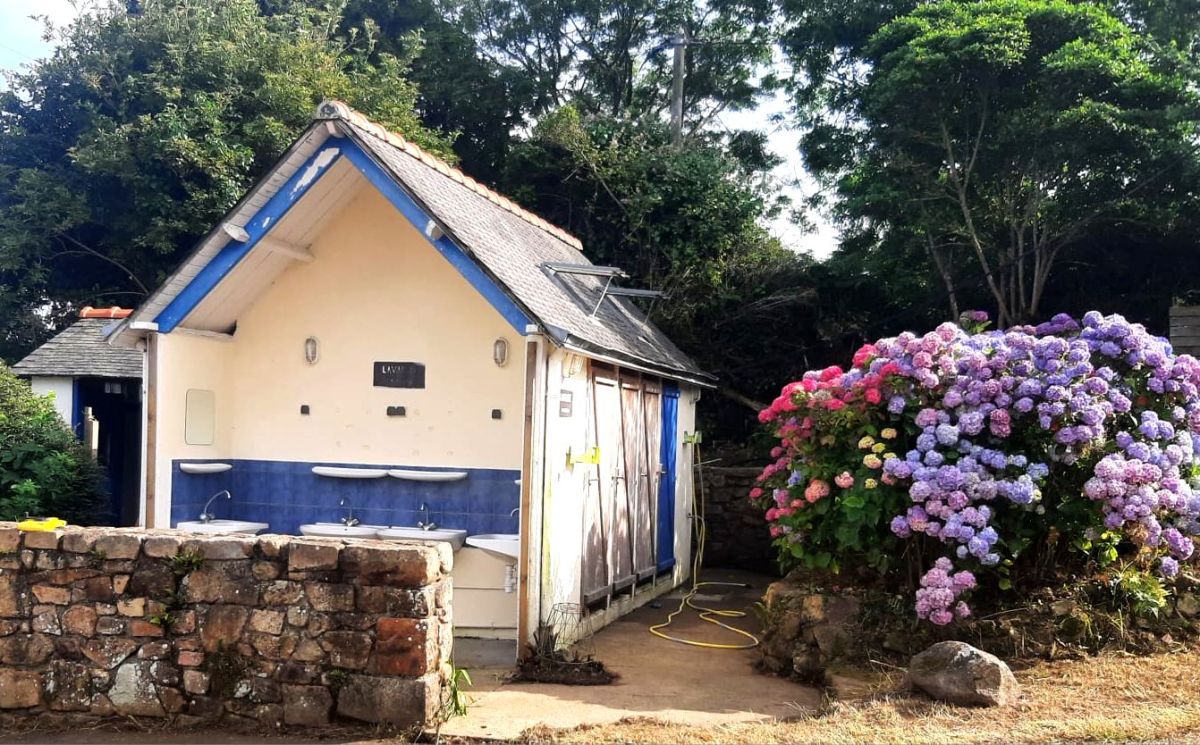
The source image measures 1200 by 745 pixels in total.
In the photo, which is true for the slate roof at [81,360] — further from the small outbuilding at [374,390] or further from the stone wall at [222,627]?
the stone wall at [222,627]

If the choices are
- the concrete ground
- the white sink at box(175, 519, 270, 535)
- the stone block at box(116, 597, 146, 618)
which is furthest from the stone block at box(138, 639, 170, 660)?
the white sink at box(175, 519, 270, 535)

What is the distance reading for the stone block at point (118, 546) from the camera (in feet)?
18.8

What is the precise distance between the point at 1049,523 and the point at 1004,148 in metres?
7.11

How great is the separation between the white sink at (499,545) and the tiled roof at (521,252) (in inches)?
68.3

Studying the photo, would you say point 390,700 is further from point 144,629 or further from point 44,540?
point 44,540

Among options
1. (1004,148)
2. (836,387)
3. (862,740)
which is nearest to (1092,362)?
(836,387)

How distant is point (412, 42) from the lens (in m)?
21.7

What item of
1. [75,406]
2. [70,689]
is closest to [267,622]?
[70,689]

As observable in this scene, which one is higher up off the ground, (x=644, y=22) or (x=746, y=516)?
(x=644, y=22)

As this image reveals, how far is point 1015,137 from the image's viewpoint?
1228 centimetres

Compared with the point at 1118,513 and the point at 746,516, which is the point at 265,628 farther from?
the point at 746,516

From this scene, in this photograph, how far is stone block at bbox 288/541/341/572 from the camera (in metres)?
5.57

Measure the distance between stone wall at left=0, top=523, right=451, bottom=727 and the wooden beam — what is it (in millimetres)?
3276

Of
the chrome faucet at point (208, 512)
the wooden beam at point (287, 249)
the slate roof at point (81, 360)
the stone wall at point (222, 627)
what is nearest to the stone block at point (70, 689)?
the stone wall at point (222, 627)
